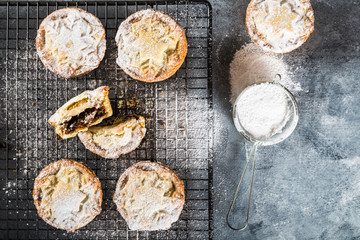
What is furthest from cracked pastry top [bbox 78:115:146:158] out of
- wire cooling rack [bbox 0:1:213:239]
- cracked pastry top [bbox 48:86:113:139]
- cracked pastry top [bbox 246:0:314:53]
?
cracked pastry top [bbox 246:0:314:53]

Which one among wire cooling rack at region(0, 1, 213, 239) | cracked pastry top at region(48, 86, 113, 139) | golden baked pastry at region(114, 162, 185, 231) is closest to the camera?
cracked pastry top at region(48, 86, 113, 139)

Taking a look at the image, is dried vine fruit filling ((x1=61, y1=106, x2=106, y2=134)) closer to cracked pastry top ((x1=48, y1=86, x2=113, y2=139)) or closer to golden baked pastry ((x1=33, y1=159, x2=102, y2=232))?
cracked pastry top ((x1=48, y1=86, x2=113, y2=139))

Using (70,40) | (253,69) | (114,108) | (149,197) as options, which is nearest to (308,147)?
(253,69)

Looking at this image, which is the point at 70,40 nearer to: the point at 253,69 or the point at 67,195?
the point at 67,195

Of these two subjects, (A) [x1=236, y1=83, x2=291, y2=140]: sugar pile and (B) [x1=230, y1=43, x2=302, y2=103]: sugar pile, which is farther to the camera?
(B) [x1=230, y1=43, x2=302, y2=103]: sugar pile

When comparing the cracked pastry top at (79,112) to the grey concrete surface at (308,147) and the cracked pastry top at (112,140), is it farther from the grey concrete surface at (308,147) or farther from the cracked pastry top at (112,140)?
the grey concrete surface at (308,147)

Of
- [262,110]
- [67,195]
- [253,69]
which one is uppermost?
[253,69]
